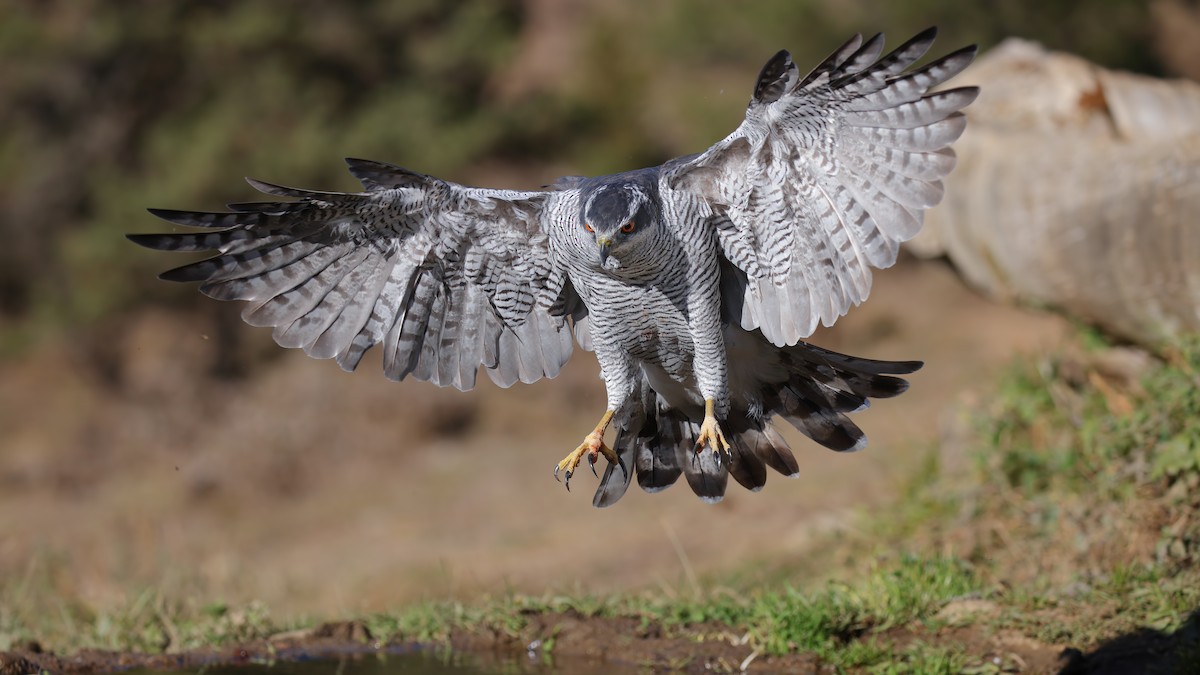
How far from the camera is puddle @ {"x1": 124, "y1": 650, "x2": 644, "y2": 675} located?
4.57 metres

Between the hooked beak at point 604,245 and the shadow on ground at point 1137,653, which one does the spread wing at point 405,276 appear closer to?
the hooked beak at point 604,245

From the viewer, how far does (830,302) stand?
4.20m

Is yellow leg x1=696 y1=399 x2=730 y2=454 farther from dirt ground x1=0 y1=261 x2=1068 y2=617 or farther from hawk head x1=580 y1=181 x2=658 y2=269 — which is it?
dirt ground x1=0 y1=261 x2=1068 y2=617

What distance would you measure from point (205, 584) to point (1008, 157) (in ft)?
15.3

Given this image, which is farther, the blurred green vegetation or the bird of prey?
the blurred green vegetation

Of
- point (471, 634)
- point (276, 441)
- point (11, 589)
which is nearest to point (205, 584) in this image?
point (11, 589)

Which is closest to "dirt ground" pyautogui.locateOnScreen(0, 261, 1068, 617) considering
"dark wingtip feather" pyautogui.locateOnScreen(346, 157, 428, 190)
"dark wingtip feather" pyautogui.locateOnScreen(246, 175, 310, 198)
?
"dark wingtip feather" pyautogui.locateOnScreen(346, 157, 428, 190)

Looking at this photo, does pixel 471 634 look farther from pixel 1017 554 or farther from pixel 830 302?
pixel 1017 554

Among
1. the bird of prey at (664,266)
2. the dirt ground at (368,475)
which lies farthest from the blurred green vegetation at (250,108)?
the bird of prey at (664,266)

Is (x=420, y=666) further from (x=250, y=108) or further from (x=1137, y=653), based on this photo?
(x=250, y=108)

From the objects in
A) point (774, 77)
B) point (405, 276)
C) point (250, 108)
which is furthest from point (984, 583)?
point (250, 108)

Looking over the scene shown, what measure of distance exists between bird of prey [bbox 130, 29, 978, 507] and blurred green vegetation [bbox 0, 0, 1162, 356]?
12.0 metres

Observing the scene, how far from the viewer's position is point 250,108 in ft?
57.8

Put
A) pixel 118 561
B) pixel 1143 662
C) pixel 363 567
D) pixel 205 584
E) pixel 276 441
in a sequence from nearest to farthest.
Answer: pixel 1143 662 → pixel 205 584 → pixel 118 561 → pixel 363 567 → pixel 276 441
